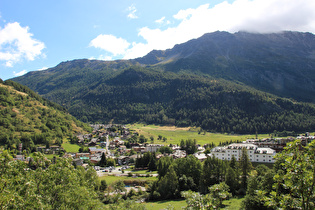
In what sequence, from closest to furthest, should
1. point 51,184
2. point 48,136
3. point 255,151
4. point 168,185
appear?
1. point 51,184
2. point 168,185
3. point 255,151
4. point 48,136

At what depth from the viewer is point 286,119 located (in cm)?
16838

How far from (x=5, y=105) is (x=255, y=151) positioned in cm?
12006

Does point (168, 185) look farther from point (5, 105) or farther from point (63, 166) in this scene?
point (5, 105)

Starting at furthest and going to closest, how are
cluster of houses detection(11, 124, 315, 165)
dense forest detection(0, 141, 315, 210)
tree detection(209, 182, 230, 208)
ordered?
1. cluster of houses detection(11, 124, 315, 165)
2. tree detection(209, 182, 230, 208)
3. dense forest detection(0, 141, 315, 210)

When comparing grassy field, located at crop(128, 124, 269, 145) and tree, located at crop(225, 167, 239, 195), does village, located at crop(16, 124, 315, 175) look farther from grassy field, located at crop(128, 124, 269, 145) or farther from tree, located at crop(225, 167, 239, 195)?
grassy field, located at crop(128, 124, 269, 145)

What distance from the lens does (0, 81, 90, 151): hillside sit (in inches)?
3533

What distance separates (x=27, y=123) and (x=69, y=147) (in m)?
24.8

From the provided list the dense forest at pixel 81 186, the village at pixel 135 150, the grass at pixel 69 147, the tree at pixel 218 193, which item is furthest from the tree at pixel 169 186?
the grass at pixel 69 147

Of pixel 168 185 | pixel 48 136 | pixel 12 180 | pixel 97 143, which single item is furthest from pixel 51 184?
pixel 97 143

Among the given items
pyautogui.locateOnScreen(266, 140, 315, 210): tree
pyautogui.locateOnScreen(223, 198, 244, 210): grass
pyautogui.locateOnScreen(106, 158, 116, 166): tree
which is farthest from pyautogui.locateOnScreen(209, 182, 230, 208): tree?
pyautogui.locateOnScreen(106, 158, 116, 166): tree

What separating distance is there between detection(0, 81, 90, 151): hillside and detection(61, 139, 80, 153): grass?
293 cm

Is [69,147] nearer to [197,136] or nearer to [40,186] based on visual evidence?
[197,136]

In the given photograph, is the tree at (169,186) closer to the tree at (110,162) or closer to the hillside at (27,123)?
the tree at (110,162)

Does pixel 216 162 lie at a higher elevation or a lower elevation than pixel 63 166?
lower
